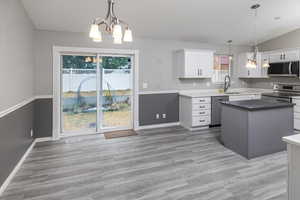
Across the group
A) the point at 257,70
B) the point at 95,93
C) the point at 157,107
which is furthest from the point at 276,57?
the point at 95,93

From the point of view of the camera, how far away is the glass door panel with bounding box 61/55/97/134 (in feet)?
14.4

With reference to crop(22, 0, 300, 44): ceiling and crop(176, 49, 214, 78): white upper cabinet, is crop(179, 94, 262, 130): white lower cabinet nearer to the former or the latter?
crop(176, 49, 214, 78): white upper cabinet

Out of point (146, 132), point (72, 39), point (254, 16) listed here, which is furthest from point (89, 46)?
point (254, 16)

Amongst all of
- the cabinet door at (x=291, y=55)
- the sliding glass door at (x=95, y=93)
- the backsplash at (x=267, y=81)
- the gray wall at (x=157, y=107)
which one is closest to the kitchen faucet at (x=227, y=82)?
the backsplash at (x=267, y=81)

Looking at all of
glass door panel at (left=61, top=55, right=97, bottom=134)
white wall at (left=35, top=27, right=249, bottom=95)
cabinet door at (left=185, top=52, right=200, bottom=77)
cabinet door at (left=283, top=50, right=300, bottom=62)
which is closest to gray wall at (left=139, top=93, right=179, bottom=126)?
white wall at (left=35, top=27, right=249, bottom=95)

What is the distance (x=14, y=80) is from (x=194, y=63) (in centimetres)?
414

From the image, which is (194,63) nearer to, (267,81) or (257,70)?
(257,70)

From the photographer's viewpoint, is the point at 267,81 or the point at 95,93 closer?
the point at 95,93

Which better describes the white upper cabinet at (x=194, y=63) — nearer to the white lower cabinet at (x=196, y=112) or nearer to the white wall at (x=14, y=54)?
the white lower cabinet at (x=196, y=112)

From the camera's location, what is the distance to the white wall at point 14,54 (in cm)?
227

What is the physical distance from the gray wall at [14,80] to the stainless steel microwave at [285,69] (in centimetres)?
624

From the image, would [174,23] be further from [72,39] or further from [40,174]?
[40,174]

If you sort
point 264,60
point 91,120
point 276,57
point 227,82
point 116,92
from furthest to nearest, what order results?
point 227,82
point 264,60
point 276,57
point 116,92
point 91,120

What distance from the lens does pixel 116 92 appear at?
4.89 m
